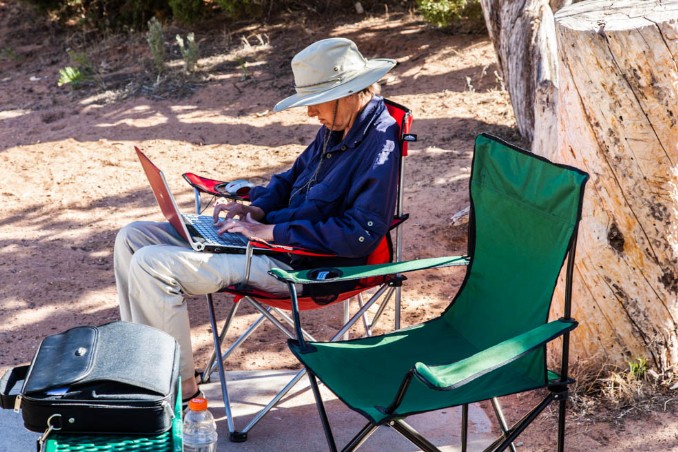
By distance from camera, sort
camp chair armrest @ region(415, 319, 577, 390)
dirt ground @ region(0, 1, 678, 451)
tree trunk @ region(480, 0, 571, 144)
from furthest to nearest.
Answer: tree trunk @ region(480, 0, 571, 144) < dirt ground @ region(0, 1, 678, 451) < camp chair armrest @ region(415, 319, 577, 390)

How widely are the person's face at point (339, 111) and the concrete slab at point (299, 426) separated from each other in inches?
41.7

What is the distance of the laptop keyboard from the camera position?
3.51 metres

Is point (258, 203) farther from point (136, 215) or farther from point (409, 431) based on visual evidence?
point (136, 215)

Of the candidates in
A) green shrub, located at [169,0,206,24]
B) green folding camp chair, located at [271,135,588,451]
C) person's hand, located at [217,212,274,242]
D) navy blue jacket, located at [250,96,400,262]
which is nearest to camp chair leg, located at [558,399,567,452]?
green folding camp chair, located at [271,135,588,451]

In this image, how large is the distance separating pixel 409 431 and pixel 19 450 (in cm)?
146

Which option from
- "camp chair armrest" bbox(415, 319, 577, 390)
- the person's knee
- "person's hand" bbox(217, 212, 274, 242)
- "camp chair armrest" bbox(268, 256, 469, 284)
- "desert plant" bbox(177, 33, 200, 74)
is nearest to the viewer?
"camp chair armrest" bbox(415, 319, 577, 390)

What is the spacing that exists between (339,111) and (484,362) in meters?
1.44

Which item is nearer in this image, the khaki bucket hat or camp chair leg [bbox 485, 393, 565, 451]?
camp chair leg [bbox 485, 393, 565, 451]

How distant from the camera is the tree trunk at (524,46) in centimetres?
555

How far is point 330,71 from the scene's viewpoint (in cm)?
351

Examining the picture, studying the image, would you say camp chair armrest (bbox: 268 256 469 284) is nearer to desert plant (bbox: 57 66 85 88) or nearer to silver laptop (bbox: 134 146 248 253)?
silver laptop (bbox: 134 146 248 253)

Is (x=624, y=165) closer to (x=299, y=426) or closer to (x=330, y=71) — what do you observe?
(x=330, y=71)

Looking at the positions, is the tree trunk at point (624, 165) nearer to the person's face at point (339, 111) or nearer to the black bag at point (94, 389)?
the person's face at point (339, 111)

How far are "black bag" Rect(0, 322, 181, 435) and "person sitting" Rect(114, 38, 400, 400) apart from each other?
691 mm
